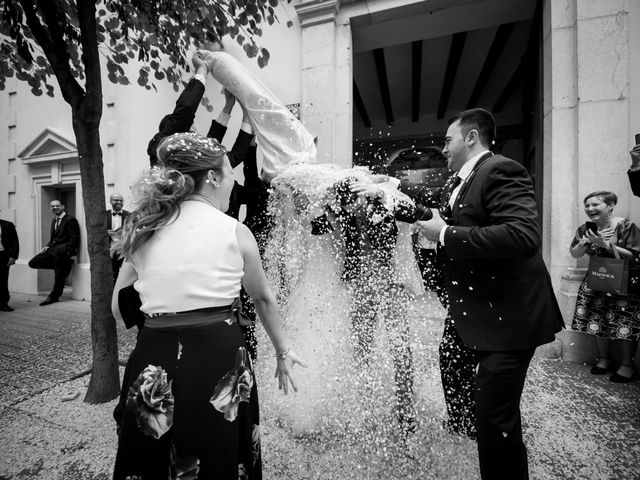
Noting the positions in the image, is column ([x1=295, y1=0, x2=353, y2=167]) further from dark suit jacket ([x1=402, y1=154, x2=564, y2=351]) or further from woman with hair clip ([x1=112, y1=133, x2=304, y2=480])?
woman with hair clip ([x1=112, y1=133, x2=304, y2=480])

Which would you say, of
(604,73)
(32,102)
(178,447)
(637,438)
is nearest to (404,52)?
(604,73)

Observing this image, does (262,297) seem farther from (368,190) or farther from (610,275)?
(610,275)

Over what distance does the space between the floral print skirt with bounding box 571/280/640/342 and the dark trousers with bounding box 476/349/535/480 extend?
243 centimetres

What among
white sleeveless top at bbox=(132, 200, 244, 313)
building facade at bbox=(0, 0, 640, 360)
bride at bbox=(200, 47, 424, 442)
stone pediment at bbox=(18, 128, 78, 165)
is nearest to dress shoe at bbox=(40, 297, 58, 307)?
building facade at bbox=(0, 0, 640, 360)

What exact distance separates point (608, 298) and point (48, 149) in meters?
11.0

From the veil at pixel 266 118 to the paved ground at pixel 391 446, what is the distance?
83.2 inches

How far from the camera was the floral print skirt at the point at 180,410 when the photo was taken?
4.33 ft

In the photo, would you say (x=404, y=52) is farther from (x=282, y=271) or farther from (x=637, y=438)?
(x=637, y=438)

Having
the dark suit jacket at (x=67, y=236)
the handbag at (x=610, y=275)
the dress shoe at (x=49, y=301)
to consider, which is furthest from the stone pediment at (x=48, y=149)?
the handbag at (x=610, y=275)

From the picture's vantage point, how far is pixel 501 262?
175cm

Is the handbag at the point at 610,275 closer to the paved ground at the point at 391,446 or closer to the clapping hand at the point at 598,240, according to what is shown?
the clapping hand at the point at 598,240

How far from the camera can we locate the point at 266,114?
2.83 metres

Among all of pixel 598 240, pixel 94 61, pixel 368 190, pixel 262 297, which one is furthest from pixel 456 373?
pixel 94 61

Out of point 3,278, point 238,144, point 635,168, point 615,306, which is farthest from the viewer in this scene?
point 3,278
